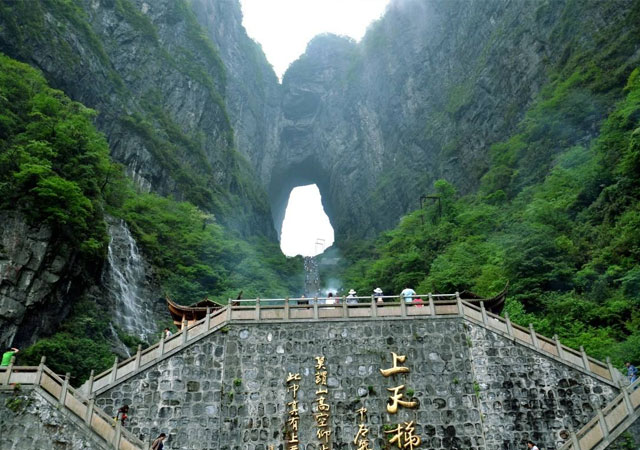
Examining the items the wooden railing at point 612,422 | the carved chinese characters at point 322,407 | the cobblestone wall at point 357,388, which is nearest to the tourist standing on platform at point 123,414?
the cobblestone wall at point 357,388

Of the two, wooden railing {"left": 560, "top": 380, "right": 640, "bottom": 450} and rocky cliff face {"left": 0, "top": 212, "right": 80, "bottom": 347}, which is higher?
rocky cliff face {"left": 0, "top": 212, "right": 80, "bottom": 347}

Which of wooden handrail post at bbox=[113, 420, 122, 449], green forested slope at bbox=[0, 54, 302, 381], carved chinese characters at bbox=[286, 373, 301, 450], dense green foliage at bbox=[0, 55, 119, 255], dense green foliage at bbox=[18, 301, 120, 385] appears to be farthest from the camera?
A: dense green foliage at bbox=[0, 55, 119, 255]

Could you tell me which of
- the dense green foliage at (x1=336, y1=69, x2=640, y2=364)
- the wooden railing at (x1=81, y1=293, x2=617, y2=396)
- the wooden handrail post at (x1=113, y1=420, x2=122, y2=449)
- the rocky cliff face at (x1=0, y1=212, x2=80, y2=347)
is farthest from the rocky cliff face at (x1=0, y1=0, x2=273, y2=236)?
the wooden handrail post at (x1=113, y1=420, x2=122, y2=449)

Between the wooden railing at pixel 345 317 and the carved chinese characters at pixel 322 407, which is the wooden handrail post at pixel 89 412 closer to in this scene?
the wooden railing at pixel 345 317

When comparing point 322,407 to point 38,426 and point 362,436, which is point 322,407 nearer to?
point 362,436

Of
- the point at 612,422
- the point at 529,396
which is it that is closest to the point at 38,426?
the point at 529,396

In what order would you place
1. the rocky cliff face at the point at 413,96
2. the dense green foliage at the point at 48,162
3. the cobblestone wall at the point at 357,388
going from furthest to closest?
the rocky cliff face at the point at 413,96
the dense green foliage at the point at 48,162
the cobblestone wall at the point at 357,388

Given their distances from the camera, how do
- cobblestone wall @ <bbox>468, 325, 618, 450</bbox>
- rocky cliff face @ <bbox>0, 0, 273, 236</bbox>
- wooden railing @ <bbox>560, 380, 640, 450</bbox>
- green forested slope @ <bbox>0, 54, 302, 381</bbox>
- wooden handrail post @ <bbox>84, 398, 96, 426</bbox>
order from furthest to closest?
rocky cliff face @ <bbox>0, 0, 273, 236</bbox> < green forested slope @ <bbox>0, 54, 302, 381</bbox> < cobblestone wall @ <bbox>468, 325, 618, 450</bbox> < wooden handrail post @ <bbox>84, 398, 96, 426</bbox> < wooden railing @ <bbox>560, 380, 640, 450</bbox>

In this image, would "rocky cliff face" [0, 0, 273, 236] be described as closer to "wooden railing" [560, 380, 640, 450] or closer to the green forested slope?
the green forested slope
